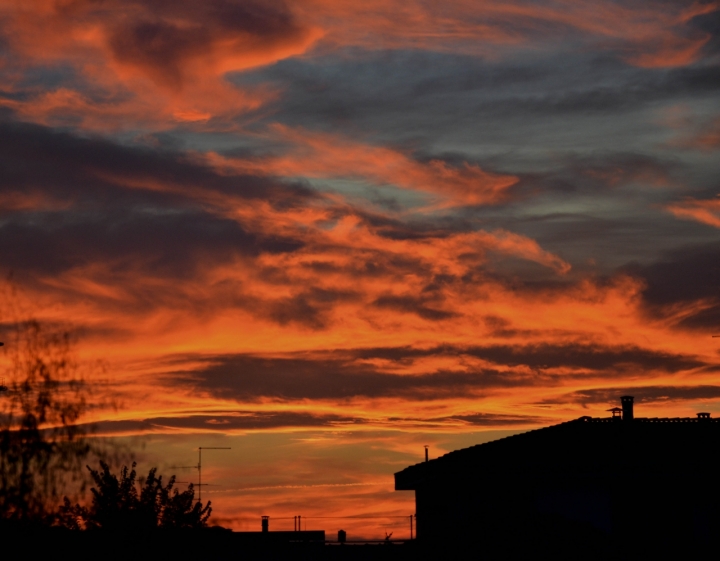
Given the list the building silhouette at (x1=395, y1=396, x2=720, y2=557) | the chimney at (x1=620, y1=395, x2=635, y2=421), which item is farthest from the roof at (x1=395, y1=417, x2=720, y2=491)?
the chimney at (x1=620, y1=395, x2=635, y2=421)

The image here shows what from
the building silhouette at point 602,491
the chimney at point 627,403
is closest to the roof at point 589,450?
the building silhouette at point 602,491

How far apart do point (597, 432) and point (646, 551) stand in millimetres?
4574

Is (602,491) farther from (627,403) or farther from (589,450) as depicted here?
(627,403)

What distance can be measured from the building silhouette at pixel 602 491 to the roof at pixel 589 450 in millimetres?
31

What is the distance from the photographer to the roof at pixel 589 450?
32.1m

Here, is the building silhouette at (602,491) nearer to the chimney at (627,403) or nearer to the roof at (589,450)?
the roof at (589,450)

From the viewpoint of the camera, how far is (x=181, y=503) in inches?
2183

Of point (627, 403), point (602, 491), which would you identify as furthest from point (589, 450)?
point (627, 403)

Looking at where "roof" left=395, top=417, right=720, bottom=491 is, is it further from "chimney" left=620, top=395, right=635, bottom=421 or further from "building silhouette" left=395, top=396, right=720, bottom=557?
"chimney" left=620, top=395, right=635, bottom=421

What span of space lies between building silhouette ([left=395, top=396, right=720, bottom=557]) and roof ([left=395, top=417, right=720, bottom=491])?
0.03 m

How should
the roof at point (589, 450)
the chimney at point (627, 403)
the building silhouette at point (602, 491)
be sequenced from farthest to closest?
the chimney at point (627, 403)
the roof at point (589, 450)
the building silhouette at point (602, 491)

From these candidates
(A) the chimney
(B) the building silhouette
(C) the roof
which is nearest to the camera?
(B) the building silhouette

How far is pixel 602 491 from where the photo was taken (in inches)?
1280

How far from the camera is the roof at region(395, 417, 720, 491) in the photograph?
3209 cm
